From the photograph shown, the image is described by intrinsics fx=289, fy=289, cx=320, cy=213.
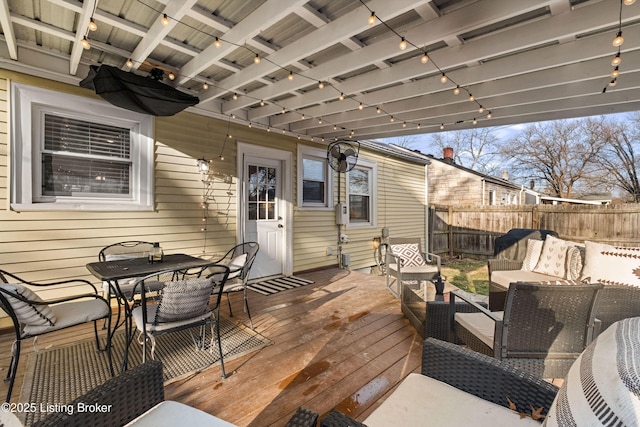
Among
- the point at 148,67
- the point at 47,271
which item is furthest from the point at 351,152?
the point at 47,271

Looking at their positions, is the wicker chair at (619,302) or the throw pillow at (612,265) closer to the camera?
the wicker chair at (619,302)

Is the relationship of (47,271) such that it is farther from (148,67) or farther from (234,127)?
(234,127)

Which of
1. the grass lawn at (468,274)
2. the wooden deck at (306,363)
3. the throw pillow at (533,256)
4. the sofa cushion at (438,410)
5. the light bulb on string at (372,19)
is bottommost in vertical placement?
the grass lawn at (468,274)

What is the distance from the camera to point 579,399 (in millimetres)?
737

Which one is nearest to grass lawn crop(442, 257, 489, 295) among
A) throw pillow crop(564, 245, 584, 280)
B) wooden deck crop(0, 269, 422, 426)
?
throw pillow crop(564, 245, 584, 280)

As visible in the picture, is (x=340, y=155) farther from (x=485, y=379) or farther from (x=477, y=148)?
Answer: (x=477, y=148)

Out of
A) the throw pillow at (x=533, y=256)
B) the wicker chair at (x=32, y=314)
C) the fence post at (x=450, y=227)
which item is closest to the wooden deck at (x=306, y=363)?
the wicker chair at (x=32, y=314)

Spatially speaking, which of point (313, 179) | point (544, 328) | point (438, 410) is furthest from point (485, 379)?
point (313, 179)

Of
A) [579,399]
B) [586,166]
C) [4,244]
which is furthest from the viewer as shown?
[586,166]

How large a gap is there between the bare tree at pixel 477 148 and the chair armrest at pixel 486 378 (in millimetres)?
18566

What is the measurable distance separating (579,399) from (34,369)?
3349mm

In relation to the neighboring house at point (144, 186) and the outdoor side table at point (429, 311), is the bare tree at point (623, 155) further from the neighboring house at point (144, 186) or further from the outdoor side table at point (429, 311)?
the outdoor side table at point (429, 311)

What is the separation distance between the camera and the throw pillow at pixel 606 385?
625 millimetres

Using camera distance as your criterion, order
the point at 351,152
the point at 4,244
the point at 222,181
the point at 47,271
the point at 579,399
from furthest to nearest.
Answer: the point at 351,152
the point at 222,181
the point at 47,271
the point at 4,244
the point at 579,399
